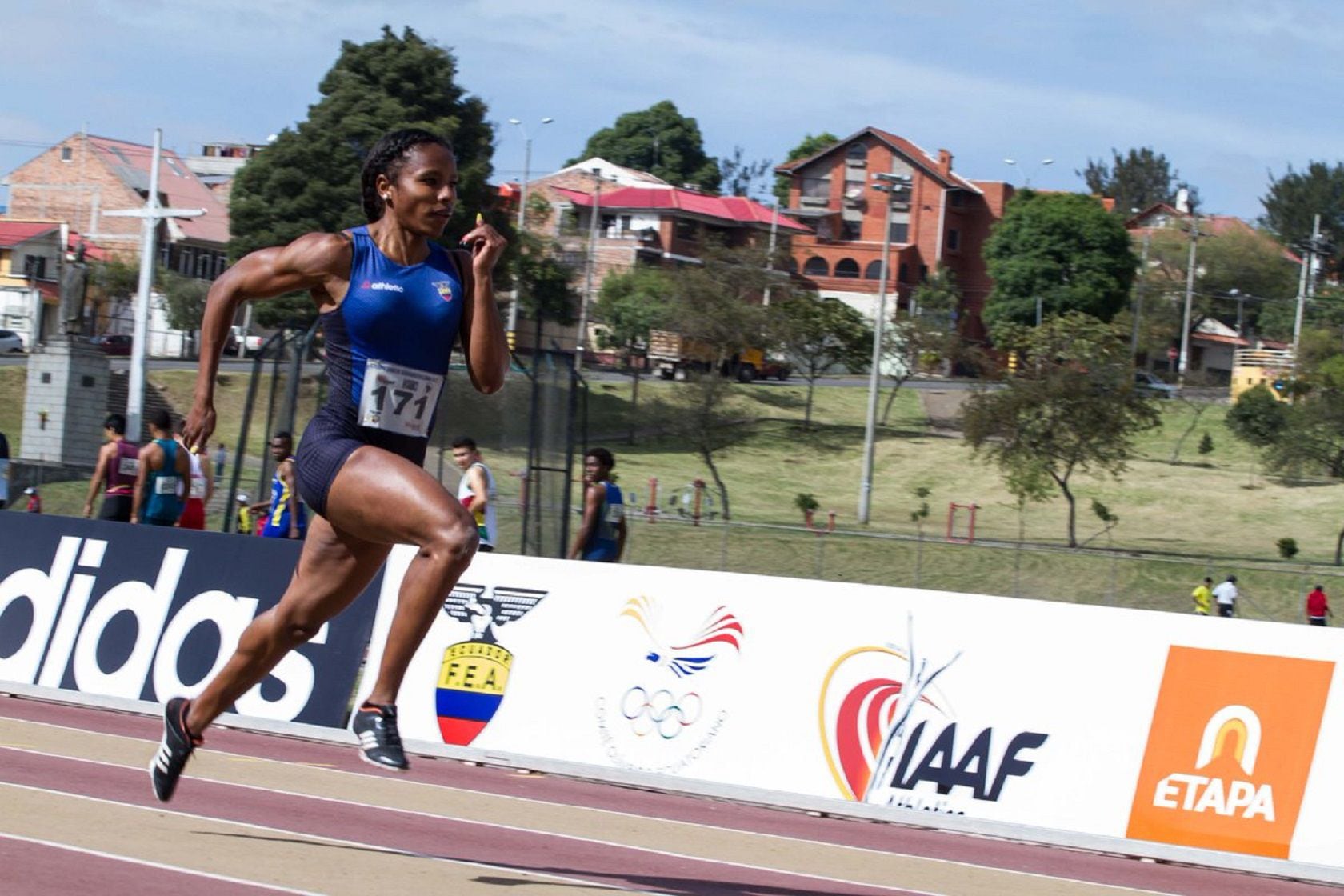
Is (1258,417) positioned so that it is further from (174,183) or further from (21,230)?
(174,183)

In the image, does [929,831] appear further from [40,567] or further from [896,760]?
[40,567]

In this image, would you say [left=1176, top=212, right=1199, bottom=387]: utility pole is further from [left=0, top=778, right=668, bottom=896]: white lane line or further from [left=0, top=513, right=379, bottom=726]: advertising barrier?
[left=0, top=778, right=668, bottom=896]: white lane line

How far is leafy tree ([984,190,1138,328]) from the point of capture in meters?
99.1

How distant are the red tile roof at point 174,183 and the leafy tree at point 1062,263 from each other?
4382 cm

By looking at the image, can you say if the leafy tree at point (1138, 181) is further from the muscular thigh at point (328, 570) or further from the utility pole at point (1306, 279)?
the muscular thigh at point (328, 570)

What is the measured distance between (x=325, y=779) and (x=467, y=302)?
13.0ft

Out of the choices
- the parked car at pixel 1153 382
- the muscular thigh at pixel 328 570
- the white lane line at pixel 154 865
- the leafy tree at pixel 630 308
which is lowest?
the white lane line at pixel 154 865

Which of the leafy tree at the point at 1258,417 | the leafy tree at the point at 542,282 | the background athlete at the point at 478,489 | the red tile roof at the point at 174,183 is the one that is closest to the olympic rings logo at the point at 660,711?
A: the background athlete at the point at 478,489

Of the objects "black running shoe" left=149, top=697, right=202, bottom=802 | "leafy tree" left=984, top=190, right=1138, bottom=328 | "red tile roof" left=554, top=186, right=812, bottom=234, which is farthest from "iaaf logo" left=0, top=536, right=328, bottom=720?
"red tile roof" left=554, top=186, right=812, bottom=234

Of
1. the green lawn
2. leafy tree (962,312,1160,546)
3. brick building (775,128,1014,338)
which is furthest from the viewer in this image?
brick building (775,128,1014,338)

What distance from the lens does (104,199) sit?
9581cm

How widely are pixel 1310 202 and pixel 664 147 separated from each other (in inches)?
1979

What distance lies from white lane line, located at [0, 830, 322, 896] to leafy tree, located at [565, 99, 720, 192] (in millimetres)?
135638

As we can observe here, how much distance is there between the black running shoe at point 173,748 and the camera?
20.8 ft
